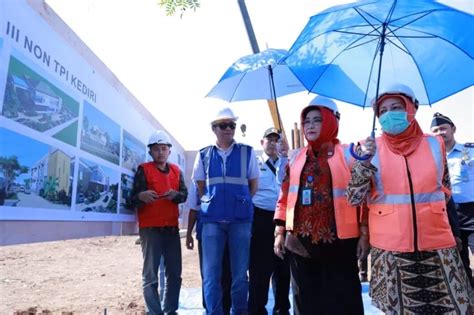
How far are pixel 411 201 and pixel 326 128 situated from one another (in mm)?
716

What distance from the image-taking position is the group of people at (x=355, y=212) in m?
2.00

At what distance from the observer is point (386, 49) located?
2799 millimetres

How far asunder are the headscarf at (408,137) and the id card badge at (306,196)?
549 mm

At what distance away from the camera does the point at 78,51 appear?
3.31m

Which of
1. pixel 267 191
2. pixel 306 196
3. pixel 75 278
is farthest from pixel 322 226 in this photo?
pixel 75 278

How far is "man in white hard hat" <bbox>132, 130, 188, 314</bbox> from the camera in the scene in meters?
3.64

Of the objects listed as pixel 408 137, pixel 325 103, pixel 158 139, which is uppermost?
pixel 158 139

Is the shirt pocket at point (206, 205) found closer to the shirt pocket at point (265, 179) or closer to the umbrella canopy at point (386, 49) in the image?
the shirt pocket at point (265, 179)

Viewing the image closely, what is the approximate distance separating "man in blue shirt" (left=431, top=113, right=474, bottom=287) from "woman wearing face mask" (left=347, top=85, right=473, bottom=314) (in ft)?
4.70

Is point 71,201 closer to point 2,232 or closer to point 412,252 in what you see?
point 2,232

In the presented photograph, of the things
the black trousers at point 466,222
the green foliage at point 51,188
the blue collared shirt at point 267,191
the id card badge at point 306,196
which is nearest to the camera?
the id card badge at point 306,196

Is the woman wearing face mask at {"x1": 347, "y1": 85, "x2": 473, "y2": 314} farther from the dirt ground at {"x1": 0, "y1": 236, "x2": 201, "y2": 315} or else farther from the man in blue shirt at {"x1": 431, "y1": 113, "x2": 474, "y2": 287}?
the dirt ground at {"x1": 0, "y1": 236, "x2": 201, "y2": 315}

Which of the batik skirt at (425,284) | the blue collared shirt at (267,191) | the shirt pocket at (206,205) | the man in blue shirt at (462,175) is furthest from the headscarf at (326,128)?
the man in blue shirt at (462,175)

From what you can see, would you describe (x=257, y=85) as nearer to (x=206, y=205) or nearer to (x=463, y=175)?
(x=206, y=205)
